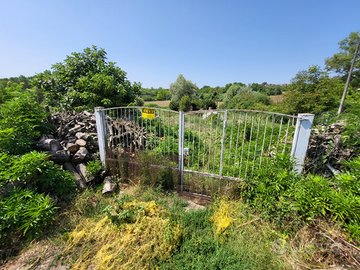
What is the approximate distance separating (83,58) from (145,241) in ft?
29.6

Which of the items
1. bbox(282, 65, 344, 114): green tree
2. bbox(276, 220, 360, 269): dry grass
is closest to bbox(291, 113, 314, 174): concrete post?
bbox(276, 220, 360, 269): dry grass

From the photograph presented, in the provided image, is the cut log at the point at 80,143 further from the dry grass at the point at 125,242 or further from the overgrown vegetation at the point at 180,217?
the dry grass at the point at 125,242

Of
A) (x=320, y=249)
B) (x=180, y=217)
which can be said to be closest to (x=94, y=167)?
(x=180, y=217)

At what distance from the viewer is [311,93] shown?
11008mm

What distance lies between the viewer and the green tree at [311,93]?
10766 millimetres

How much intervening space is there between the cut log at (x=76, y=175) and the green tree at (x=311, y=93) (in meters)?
14.1

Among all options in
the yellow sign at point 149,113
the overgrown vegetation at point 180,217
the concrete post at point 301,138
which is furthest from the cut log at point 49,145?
the concrete post at point 301,138

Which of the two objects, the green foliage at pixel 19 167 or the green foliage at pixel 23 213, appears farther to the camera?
the green foliage at pixel 19 167

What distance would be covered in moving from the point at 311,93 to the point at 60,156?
15134mm

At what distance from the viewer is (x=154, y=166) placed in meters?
3.69

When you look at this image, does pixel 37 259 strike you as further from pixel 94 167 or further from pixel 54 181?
pixel 94 167

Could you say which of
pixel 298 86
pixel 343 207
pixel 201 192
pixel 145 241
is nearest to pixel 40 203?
pixel 145 241

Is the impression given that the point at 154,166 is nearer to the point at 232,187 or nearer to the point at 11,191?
the point at 232,187

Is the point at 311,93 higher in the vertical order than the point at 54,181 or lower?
higher
